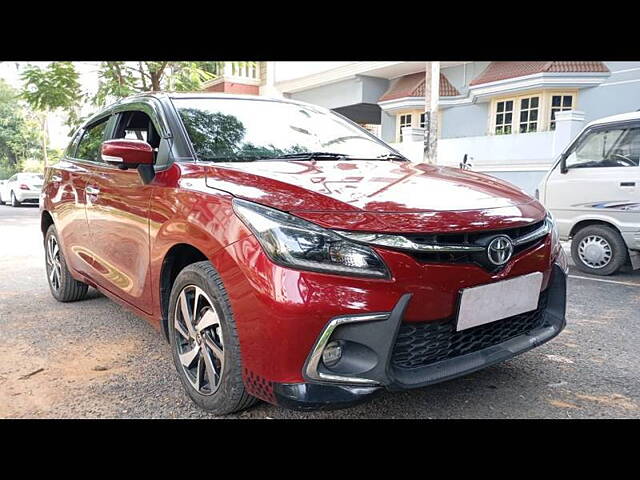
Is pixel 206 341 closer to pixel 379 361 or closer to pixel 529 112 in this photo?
pixel 379 361

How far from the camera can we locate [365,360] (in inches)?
76.7

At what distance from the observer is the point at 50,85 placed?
12.7 m

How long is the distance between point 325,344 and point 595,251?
5095mm

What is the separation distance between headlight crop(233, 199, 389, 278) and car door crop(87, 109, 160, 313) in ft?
3.56

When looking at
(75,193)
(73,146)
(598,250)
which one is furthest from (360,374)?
(598,250)

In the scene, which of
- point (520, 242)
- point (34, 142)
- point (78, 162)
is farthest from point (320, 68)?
point (34, 142)

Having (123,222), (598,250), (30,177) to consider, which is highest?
(123,222)

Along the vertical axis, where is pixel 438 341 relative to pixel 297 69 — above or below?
below

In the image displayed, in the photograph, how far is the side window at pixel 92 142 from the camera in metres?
3.79

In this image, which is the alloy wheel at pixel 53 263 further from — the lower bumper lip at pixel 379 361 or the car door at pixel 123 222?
Result: the lower bumper lip at pixel 379 361

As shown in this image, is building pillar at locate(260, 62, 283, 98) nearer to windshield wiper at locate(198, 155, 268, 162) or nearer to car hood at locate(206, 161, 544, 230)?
windshield wiper at locate(198, 155, 268, 162)
